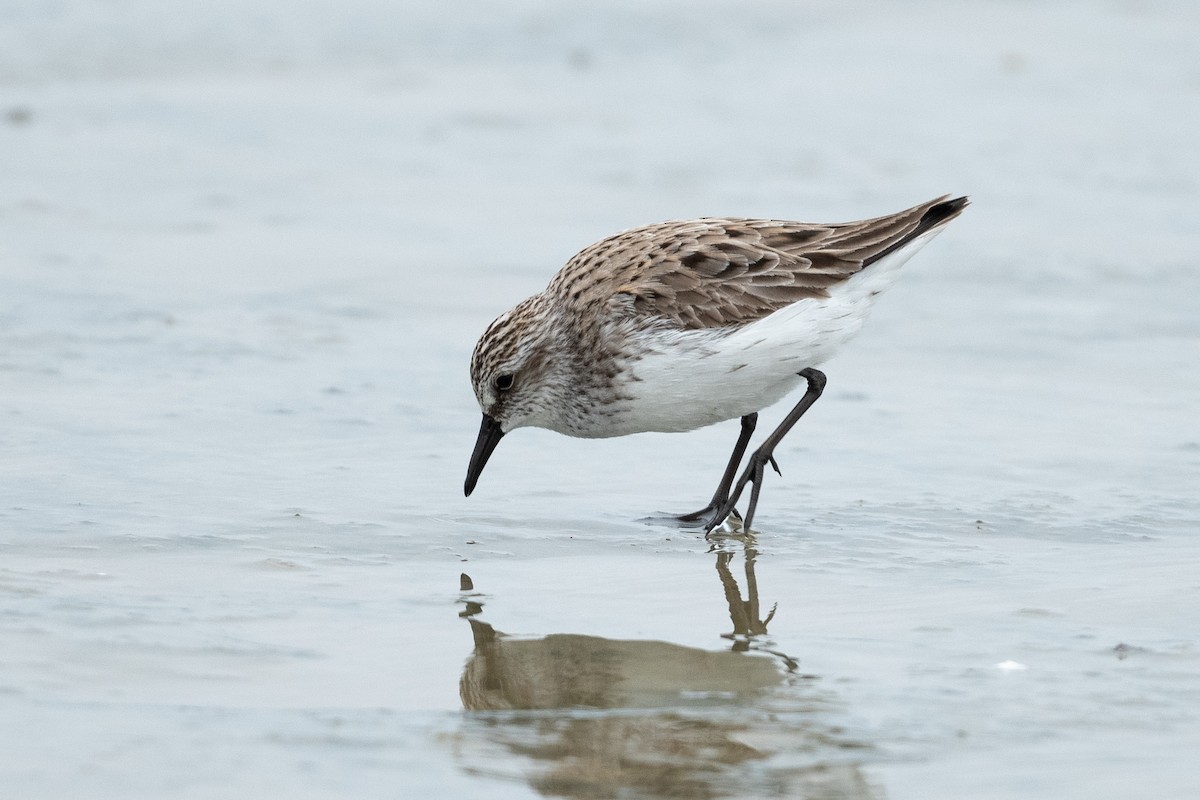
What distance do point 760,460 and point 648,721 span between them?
257 cm

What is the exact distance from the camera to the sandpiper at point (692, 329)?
23.1 ft

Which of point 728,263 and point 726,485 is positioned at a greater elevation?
point 728,263

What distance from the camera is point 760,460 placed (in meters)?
7.23

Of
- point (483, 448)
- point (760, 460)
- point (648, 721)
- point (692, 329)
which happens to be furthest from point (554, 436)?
point (648, 721)

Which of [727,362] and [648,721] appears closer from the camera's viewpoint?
[648,721]

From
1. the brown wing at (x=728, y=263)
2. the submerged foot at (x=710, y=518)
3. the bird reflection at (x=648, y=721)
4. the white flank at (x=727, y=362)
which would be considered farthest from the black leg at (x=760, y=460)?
the bird reflection at (x=648, y=721)

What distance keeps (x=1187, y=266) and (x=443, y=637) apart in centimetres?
688

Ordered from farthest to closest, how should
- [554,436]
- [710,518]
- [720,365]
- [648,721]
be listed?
1. [554,436]
2. [710,518]
3. [720,365]
4. [648,721]

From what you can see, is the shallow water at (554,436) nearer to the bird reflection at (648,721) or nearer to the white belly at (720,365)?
the bird reflection at (648,721)

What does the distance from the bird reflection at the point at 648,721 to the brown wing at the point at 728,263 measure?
1780 mm

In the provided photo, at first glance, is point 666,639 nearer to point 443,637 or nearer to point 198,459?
point 443,637

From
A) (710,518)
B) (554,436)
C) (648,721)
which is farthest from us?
(554,436)

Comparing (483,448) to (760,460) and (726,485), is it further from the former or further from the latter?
(760,460)

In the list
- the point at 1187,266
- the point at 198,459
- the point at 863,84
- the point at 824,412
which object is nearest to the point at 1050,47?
the point at 863,84
